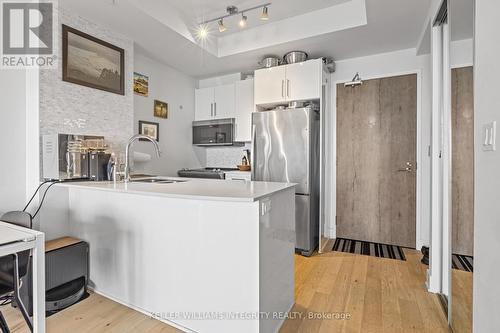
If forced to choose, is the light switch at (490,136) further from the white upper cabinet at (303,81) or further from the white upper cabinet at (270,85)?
the white upper cabinet at (270,85)

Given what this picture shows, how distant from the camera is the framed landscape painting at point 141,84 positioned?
129 inches

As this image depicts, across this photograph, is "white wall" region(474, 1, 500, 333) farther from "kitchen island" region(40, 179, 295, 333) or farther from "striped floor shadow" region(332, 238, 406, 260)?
"striped floor shadow" region(332, 238, 406, 260)

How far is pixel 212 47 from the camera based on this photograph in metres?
3.40

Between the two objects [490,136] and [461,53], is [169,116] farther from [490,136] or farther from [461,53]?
[490,136]

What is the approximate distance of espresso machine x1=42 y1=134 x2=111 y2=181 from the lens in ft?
7.06

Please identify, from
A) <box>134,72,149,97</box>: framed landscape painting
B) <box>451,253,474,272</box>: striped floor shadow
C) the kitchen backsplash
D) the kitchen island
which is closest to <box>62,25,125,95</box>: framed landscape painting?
<box>134,72,149,97</box>: framed landscape painting

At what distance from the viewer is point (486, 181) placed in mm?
955

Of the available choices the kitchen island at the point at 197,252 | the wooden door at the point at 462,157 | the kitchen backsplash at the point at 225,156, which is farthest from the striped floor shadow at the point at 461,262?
the kitchen backsplash at the point at 225,156

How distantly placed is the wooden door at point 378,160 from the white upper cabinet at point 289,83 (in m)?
0.63

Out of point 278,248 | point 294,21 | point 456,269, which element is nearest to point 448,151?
point 456,269

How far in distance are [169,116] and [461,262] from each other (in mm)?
A: 3677

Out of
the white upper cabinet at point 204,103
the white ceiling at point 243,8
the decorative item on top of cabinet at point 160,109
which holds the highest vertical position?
the white ceiling at point 243,8
